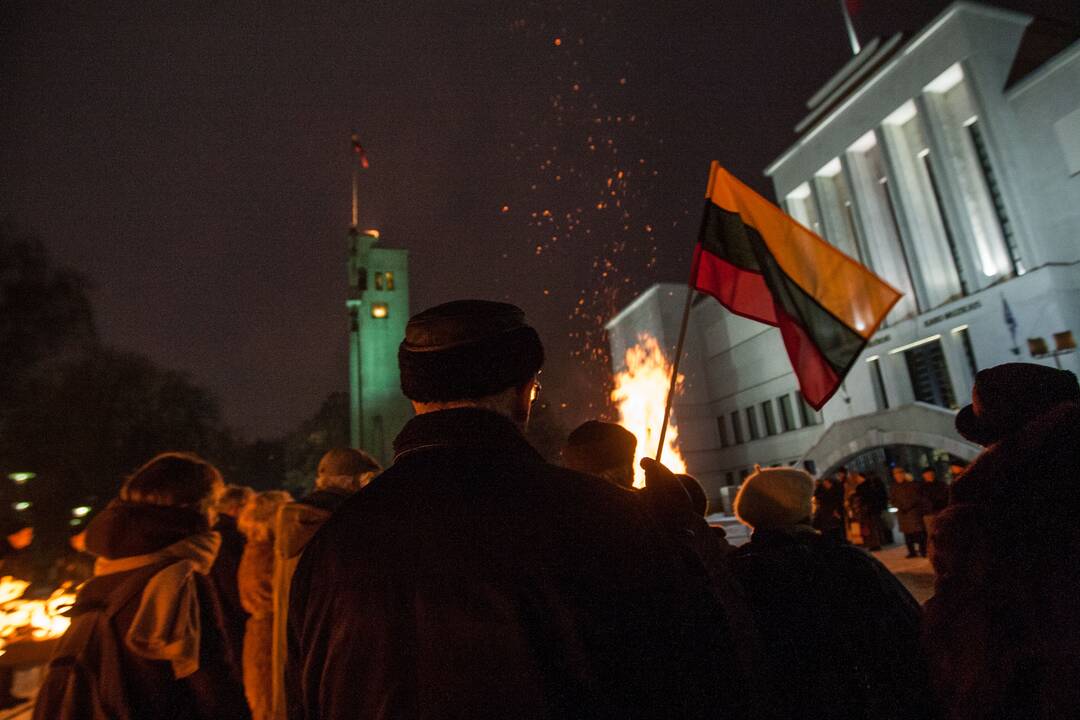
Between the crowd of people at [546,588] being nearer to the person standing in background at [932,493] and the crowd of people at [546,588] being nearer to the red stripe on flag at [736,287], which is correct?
the red stripe on flag at [736,287]

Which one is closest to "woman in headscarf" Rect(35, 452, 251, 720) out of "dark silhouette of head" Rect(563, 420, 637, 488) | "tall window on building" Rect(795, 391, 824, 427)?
"dark silhouette of head" Rect(563, 420, 637, 488)

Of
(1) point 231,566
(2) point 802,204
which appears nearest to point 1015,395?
(1) point 231,566

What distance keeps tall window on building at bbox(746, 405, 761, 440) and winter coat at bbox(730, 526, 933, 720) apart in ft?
141

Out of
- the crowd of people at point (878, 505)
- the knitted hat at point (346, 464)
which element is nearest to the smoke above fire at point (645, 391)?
the crowd of people at point (878, 505)

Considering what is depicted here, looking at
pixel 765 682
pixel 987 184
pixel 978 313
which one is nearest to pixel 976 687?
pixel 765 682

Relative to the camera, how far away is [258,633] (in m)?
4.77

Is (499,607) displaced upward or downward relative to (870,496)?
downward

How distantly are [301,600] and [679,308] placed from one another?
5203 cm

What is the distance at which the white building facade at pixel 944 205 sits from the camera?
23.7m

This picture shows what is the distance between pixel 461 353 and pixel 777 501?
2.05 metres

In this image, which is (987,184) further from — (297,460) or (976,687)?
(297,460)

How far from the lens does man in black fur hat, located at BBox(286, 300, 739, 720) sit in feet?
4.09

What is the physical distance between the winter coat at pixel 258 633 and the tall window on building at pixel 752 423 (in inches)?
1662

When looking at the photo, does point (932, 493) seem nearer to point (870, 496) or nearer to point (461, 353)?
point (870, 496)
